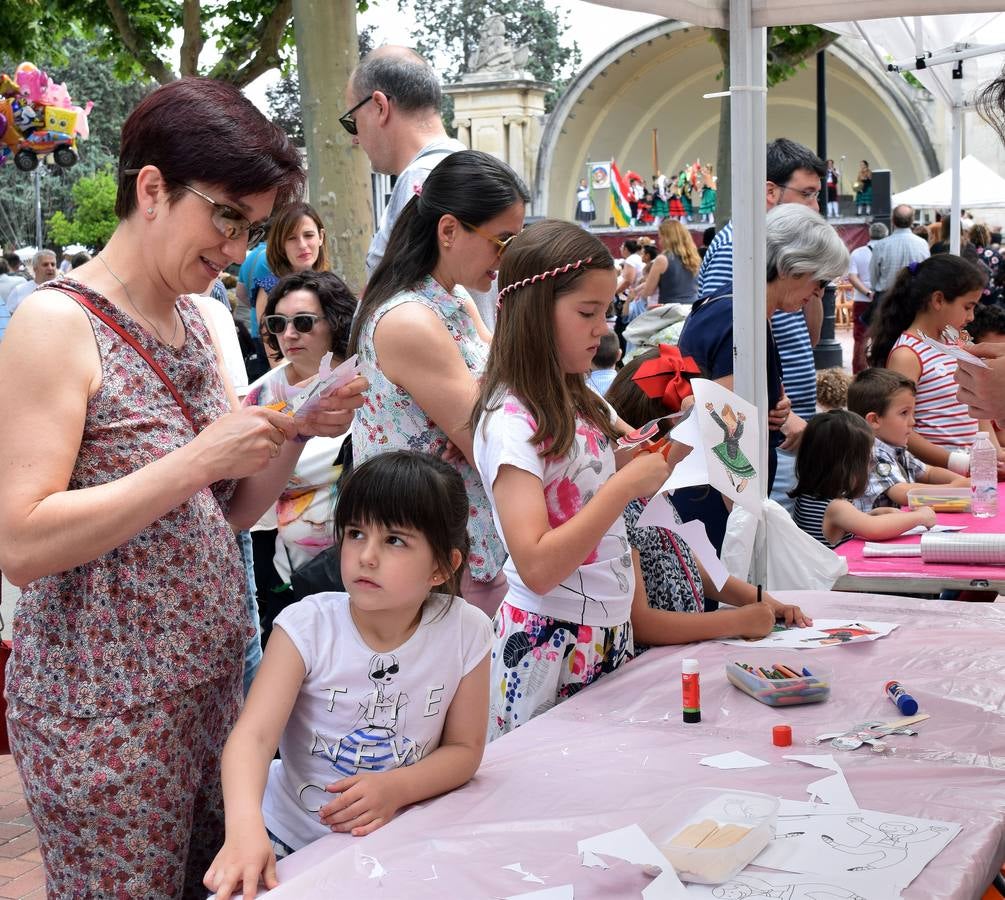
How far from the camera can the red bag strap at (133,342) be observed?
5.73 feet

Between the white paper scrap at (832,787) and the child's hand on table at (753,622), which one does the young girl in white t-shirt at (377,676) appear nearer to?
the white paper scrap at (832,787)

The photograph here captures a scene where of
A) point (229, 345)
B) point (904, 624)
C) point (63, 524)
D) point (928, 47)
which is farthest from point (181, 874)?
point (928, 47)

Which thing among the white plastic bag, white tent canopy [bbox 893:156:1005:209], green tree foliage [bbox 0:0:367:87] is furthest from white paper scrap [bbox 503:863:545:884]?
white tent canopy [bbox 893:156:1005:209]

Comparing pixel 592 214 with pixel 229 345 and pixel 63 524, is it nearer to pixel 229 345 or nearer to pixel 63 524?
pixel 229 345

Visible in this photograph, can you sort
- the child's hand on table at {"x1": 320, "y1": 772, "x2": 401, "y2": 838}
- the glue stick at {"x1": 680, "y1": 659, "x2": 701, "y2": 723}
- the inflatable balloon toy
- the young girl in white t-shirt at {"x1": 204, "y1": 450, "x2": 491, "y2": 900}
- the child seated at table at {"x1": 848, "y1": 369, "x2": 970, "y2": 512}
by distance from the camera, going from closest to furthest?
the child's hand on table at {"x1": 320, "y1": 772, "x2": 401, "y2": 838} < the young girl in white t-shirt at {"x1": 204, "y1": 450, "x2": 491, "y2": 900} < the glue stick at {"x1": 680, "y1": 659, "x2": 701, "y2": 723} < the child seated at table at {"x1": 848, "y1": 369, "x2": 970, "y2": 512} < the inflatable balloon toy

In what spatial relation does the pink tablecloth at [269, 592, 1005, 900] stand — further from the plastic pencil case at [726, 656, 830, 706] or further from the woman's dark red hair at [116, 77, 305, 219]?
the woman's dark red hair at [116, 77, 305, 219]

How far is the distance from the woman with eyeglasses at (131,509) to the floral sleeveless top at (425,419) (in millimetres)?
830

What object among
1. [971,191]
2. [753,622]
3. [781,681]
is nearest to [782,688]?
[781,681]

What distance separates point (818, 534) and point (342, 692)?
114 inches

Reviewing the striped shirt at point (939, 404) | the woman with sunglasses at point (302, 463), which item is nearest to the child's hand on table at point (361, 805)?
the woman with sunglasses at point (302, 463)

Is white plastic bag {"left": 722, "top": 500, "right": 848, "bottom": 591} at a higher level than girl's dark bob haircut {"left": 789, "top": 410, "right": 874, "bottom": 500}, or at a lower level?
lower

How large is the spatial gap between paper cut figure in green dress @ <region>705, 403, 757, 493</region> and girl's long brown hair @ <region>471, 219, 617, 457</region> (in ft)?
0.96

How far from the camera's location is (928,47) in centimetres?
810

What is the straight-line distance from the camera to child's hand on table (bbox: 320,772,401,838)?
73.1 inches
